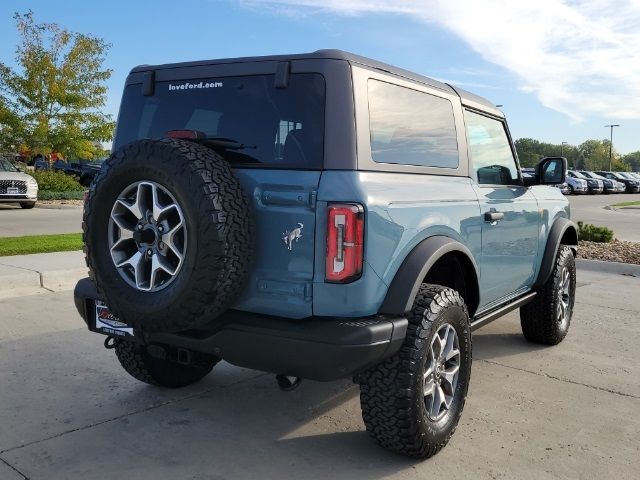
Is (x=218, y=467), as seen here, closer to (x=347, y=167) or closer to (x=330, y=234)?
(x=330, y=234)

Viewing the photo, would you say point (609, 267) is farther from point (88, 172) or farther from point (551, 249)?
point (88, 172)

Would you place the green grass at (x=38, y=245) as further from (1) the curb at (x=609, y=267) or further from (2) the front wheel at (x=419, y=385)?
(1) the curb at (x=609, y=267)

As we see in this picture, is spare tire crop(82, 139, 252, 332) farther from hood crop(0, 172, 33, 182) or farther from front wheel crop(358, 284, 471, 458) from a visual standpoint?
hood crop(0, 172, 33, 182)

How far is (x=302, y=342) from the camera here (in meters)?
2.70

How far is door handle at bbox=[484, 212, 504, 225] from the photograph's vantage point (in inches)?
151

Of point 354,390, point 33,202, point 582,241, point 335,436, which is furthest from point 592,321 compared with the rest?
point 33,202

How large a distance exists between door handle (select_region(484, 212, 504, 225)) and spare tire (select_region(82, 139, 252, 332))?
168cm

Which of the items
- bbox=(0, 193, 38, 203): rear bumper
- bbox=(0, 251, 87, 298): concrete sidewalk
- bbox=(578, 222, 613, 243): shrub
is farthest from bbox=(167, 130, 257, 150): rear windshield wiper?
bbox=(0, 193, 38, 203): rear bumper

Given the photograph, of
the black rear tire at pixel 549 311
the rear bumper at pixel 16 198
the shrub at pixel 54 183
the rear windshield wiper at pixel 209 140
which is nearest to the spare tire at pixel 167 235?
the rear windshield wiper at pixel 209 140

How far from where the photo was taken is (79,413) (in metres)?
3.61

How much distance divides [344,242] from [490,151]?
203 cm

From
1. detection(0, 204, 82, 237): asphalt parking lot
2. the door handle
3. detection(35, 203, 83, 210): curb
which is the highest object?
the door handle

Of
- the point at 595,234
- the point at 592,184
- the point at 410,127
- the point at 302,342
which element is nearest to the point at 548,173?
the point at 410,127

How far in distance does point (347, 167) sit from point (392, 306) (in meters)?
0.68
